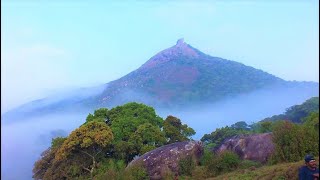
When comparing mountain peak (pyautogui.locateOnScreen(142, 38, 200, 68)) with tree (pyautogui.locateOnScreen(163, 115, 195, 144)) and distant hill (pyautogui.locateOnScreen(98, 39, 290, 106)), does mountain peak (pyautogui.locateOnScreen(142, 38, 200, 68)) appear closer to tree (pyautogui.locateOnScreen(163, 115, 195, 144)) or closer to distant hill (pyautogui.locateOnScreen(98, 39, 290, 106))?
distant hill (pyautogui.locateOnScreen(98, 39, 290, 106))

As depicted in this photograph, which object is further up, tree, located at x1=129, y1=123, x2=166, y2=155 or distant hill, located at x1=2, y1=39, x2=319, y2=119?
distant hill, located at x1=2, y1=39, x2=319, y2=119

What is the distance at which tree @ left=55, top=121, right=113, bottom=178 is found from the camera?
81.3 ft

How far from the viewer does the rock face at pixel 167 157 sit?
1983cm

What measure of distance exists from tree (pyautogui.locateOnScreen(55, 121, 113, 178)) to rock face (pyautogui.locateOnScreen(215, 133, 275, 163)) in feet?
27.1

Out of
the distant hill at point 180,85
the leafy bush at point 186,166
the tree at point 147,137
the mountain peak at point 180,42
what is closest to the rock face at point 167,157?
the leafy bush at point 186,166

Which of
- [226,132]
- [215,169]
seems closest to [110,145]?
[215,169]

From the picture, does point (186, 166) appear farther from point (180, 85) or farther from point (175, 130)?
point (180, 85)

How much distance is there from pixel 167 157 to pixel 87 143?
637cm

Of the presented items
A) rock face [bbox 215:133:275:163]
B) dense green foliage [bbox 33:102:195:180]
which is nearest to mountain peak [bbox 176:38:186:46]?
dense green foliage [bbox 33:102:195:180]

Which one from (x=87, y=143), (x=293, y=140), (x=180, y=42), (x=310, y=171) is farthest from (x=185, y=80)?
(x=310, y=171)

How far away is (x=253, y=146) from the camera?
19250 mm

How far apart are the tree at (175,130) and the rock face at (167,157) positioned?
7.24 metres

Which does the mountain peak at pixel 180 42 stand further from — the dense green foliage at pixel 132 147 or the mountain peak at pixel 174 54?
the dense green foliage at pixel 132 147

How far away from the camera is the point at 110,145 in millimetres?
26547
